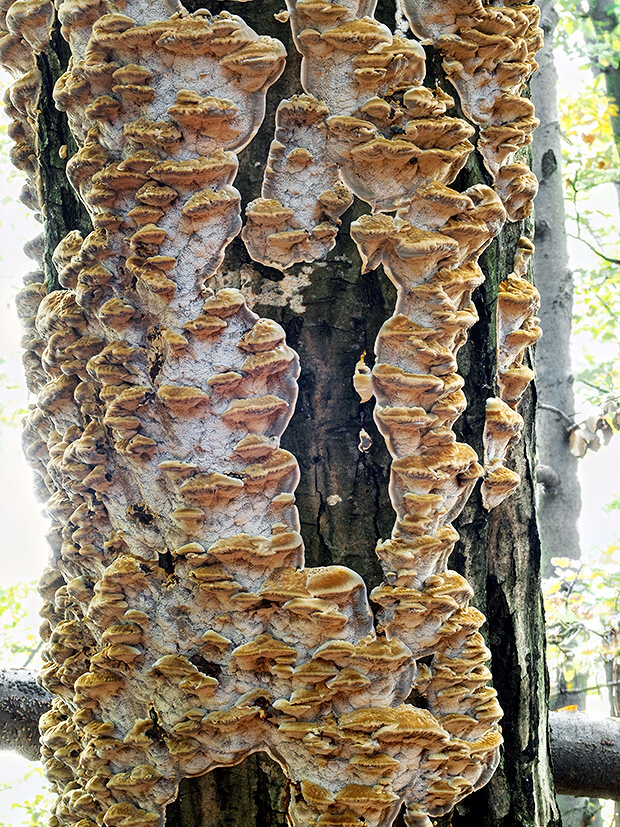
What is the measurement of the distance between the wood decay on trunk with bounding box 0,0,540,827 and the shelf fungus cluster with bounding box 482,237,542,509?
99 millimetres

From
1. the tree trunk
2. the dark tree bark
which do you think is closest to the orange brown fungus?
the dark tree bark

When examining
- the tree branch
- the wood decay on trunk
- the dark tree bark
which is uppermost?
the wood decay on trunk

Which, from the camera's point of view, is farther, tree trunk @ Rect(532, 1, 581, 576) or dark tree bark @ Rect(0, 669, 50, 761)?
tree trunk @ Rect(532, 1, 581, 576)

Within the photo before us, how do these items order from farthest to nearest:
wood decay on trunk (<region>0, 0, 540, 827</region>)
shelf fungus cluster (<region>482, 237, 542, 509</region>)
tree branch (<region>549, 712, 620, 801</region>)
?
tree branch (<region>549, 712, 620, 801</region>), shelf fungus cluster (<region>482, 237, 542, 509</region>), wood decay on trunk (<region>0, 0, 540, 827</region>)

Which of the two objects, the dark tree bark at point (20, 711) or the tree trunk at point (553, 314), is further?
the tree trunk at point (553, 314)

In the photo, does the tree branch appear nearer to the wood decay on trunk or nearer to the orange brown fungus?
the wood decay on trunk

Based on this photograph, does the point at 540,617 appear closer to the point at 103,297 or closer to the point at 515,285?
the point at 515,285

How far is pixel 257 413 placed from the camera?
0.91m

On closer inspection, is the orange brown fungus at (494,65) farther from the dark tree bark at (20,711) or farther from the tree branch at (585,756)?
the dark tree bark at (20,711)

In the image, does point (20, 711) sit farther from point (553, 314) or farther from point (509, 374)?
point (553, 314)

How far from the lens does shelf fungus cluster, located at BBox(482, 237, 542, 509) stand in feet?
3.54

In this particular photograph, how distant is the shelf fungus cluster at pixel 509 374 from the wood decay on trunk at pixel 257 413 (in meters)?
0.10

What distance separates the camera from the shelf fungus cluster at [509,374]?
1.08 meters

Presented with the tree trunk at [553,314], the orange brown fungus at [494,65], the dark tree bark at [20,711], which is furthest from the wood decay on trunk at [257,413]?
the tree trunk at [553,314]
